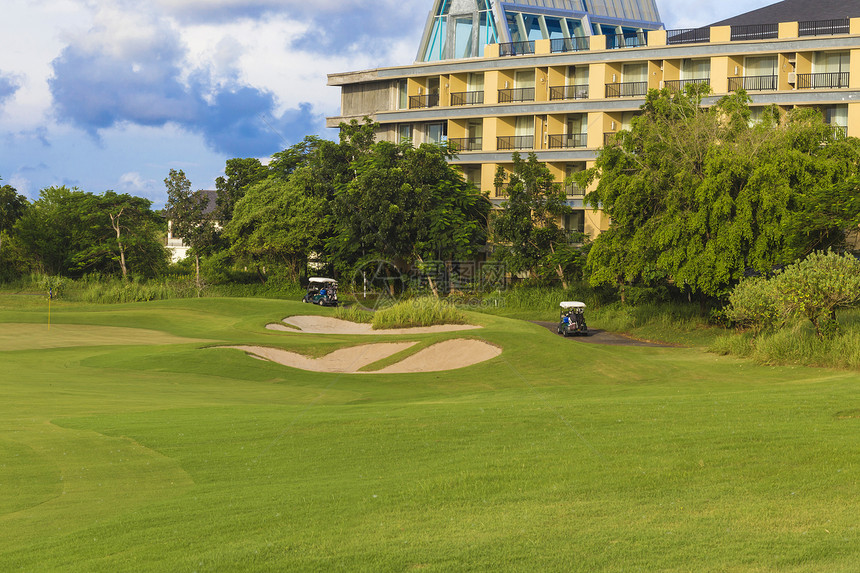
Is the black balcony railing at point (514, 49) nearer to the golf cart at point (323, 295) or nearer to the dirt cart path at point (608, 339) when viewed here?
the golf cart at point (323, 295)

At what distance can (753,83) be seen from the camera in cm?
5734

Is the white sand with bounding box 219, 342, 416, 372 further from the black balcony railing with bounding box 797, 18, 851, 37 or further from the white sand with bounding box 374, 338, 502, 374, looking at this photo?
the black balcony railing with bounding box 797, 18, 851, 37

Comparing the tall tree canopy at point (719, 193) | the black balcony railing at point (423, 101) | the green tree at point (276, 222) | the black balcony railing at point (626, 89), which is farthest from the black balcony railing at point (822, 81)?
the green tree at point (276, 222)

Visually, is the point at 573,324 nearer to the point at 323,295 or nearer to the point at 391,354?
the point at 391,354

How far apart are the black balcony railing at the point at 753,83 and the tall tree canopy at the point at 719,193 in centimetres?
1513

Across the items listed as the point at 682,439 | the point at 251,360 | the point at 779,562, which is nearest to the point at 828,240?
the point at 251,360

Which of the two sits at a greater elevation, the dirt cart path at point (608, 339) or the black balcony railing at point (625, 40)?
the black balcony railing at point (625, 40)

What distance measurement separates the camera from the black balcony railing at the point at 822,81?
55031mm

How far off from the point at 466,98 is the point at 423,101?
13.0ft

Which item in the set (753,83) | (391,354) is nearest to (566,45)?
(753,83)

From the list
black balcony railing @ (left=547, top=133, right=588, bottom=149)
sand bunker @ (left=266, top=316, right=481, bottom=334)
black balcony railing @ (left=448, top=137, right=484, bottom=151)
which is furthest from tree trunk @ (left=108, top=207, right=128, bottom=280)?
black balcony railing @ (left=547, top=133, right=588, bottom=149)

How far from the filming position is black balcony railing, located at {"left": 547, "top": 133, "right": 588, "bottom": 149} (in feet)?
206

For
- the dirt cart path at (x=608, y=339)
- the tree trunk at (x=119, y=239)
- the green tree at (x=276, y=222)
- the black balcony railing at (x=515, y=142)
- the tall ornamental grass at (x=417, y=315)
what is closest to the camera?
the tall ornamental grass at (x=417, y=315)

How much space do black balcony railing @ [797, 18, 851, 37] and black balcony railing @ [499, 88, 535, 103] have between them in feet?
62.7
